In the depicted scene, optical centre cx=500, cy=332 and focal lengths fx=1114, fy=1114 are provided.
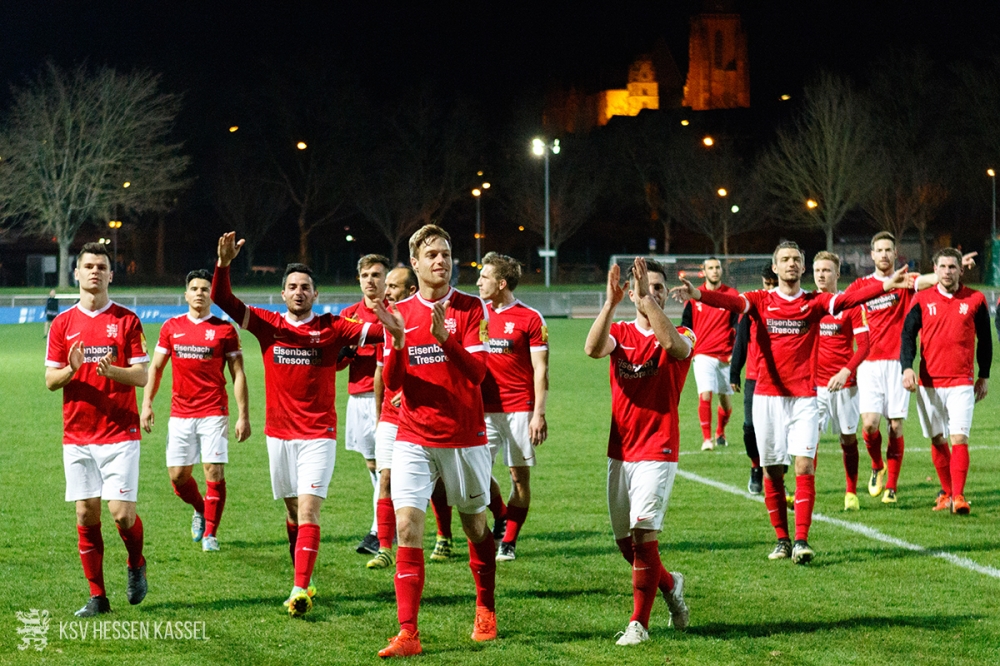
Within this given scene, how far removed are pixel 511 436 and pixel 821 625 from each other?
274cm

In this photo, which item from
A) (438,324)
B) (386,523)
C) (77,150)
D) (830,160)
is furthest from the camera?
(830,160)

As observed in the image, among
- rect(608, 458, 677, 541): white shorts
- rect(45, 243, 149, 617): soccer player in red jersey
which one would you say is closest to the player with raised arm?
rect(608, 458, 677, 541): white shorts

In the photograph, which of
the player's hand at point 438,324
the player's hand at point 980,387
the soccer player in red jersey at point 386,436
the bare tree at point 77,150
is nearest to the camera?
the player's hand at point 438,324

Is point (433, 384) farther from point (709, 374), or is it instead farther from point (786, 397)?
point (709, 374)

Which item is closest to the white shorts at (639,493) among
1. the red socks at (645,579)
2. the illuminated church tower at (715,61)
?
the red socks at (645,579)

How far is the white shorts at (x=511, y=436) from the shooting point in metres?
8.31

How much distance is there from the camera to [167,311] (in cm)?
4041

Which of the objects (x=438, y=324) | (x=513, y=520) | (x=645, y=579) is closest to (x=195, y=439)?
(x=513, y=520)

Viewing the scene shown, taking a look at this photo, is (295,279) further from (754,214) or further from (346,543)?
(754,214)

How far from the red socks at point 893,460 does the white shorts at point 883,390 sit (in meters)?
0.25

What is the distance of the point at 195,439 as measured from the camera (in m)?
8.75

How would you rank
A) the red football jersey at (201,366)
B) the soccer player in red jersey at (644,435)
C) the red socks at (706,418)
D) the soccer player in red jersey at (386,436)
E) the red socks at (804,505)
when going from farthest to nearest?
1. the red socks at (706,418)
2. the red football jersey at (201,366)
3. the red socks at (804,505)
4. the soccer player in red jersey at (386,436)
5. the soccer player in red jersey at (644,435)

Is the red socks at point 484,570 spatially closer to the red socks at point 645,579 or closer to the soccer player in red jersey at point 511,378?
the red socks at point 645,579

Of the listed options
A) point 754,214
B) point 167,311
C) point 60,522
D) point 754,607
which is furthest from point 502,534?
point 754,214
